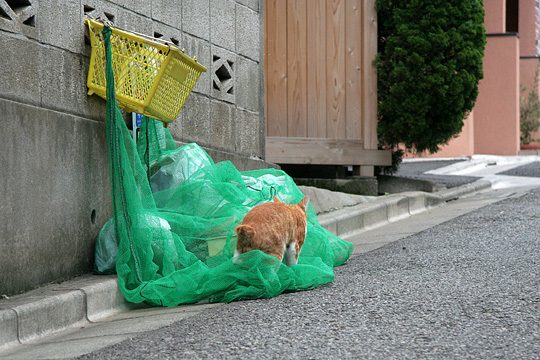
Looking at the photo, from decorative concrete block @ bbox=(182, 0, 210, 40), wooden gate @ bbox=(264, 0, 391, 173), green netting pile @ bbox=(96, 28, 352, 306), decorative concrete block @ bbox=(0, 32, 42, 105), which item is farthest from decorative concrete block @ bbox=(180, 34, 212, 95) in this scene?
wooden gate @ bbox=(264, 0, 391, 173)

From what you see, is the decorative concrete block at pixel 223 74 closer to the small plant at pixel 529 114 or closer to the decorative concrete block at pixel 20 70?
the decorative concrete block at pixel 20 70

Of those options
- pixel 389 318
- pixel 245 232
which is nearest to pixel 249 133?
pixel 245 232

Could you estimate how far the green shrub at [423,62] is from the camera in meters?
10.7

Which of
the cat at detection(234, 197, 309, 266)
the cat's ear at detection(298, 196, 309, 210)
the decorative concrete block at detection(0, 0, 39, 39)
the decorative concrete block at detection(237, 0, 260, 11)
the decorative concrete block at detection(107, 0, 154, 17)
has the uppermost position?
the decorative concrete block at detection(237, 0, 260, 11)

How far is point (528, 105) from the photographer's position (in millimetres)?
22047

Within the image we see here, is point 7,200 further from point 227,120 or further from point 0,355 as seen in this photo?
point 227,120

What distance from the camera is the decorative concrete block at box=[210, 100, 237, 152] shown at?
25.6 ft

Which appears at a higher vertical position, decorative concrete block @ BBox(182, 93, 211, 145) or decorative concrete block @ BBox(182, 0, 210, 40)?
decorative concrete block @ BBox(182, 0, 210, 40)

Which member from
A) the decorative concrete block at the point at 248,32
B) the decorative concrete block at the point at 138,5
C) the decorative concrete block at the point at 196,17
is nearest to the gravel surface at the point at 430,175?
the decorative concrete block at the point at 248,32

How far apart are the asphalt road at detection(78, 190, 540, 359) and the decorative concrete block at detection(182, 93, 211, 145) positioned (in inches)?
67.4

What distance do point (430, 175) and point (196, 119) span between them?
711 cm

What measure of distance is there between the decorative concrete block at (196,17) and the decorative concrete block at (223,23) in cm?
11

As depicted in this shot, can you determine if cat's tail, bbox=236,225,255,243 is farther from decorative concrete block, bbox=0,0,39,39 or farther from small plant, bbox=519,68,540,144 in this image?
small plant, bbox=519,68,540,144

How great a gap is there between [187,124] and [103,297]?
2.32 meters
